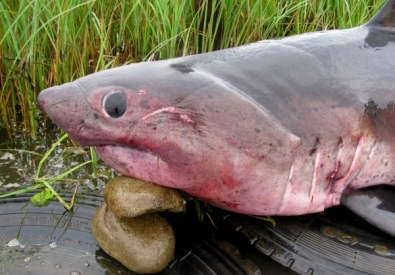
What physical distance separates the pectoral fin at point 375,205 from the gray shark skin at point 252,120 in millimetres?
22

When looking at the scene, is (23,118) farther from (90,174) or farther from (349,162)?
(349,162)

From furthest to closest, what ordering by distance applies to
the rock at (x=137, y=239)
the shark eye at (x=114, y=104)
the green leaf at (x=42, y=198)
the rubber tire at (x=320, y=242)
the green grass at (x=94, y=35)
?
the green grass at (x=94, y=35), the green leaf at (x=42, y=198), the rubber tire at (x=320, y=242), the rock at (x=137, y=239), the shark eye at (x=114, y=104)

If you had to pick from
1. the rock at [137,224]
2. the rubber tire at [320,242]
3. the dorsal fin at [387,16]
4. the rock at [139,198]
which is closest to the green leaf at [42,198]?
the rock at [137,224]

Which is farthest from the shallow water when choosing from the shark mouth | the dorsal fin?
the dorsal fin

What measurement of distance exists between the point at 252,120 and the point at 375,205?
65 centimetres

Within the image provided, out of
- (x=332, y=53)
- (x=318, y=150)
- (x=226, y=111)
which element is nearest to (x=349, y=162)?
(x=318, y=150)

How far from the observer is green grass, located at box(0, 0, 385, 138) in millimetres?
2449

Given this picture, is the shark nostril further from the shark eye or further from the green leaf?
the green leaf

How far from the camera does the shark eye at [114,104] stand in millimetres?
1449

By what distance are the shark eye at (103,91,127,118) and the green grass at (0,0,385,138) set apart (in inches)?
34.1

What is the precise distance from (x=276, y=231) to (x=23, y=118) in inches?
63.3

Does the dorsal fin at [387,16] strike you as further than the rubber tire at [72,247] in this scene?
Yes

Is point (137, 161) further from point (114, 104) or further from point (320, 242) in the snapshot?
point (320, 242)

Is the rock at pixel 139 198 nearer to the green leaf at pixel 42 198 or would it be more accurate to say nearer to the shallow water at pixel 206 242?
the shallow water at pixel 206 242
